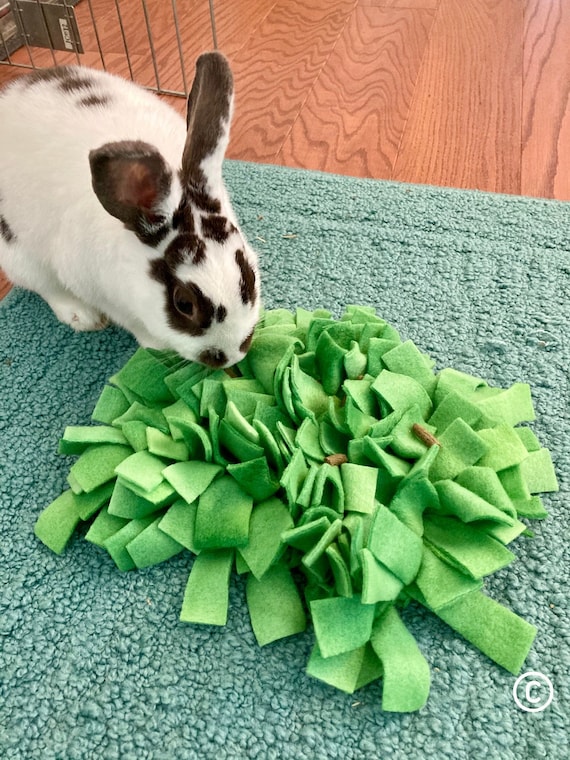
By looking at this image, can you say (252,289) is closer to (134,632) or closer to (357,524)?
(357,524)

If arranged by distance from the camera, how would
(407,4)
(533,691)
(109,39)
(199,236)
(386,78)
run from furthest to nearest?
1. (407,4)
2. (109,39)
3. (386,78)
4. (199,236)
5. (533,691)

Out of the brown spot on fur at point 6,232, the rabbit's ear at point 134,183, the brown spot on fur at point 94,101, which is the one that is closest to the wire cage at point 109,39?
the brown spot on fur at point 94,101

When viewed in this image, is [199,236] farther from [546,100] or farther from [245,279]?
[546,100]

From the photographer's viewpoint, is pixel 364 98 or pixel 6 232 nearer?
pixel 6 232

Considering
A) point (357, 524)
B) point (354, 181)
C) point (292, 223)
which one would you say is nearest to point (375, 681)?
point (357, 524)

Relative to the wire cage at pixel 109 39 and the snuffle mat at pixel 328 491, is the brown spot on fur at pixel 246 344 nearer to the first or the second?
the snuffle mat at pixel 328 491

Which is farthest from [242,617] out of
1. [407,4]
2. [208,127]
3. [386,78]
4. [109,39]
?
[407,4]
